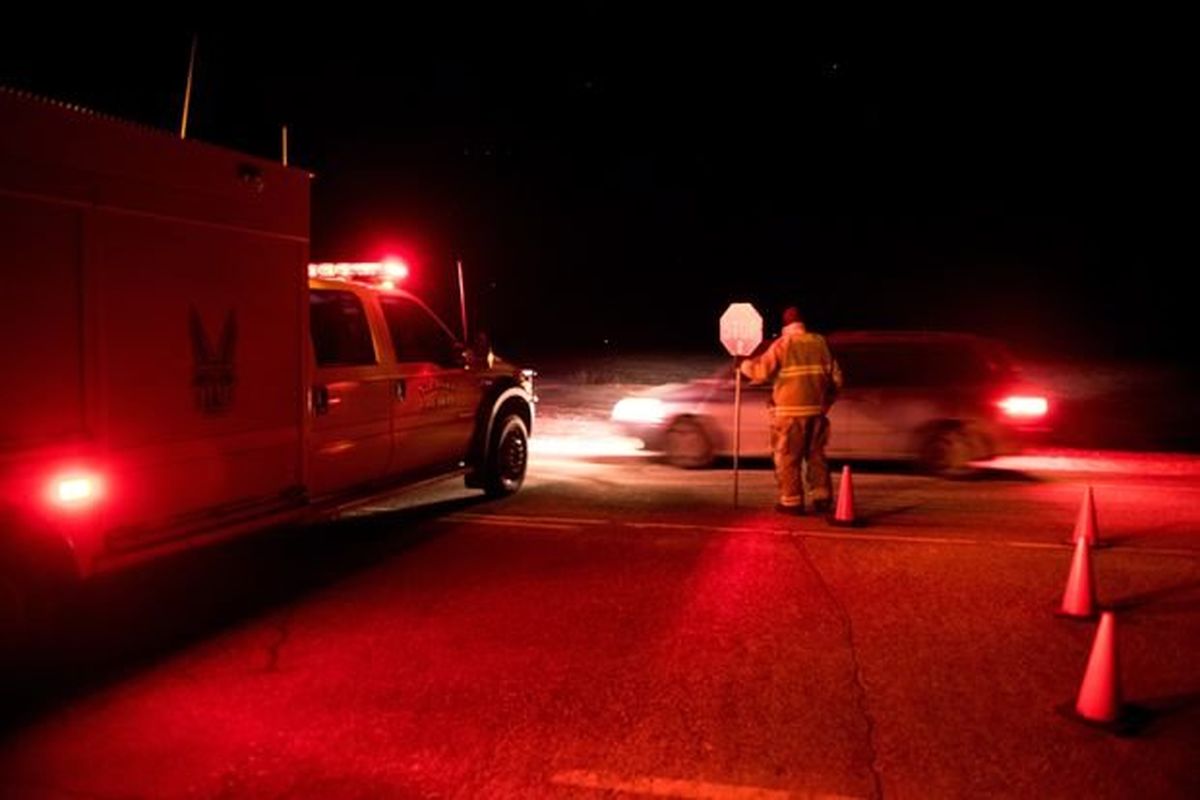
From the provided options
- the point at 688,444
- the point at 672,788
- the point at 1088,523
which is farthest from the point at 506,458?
the point at 672,788

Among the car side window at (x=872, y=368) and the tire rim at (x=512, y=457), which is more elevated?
the car side window at (x=872, y=368)

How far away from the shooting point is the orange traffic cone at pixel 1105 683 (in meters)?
4.85

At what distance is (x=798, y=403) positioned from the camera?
9602mm

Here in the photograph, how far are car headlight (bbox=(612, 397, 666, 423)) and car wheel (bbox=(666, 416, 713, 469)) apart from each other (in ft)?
0.73

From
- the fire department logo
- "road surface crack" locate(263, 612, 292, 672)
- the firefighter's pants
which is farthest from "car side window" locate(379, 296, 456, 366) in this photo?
the firefighter's pants

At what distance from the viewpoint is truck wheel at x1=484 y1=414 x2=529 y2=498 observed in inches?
408

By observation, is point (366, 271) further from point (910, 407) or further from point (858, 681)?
point (910, 407)

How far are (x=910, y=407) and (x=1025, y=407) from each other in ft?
4.00

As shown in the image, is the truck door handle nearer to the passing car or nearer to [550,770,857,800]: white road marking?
[550,770,857,800]: white road marking

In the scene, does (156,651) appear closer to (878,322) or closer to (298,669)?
(298,669)

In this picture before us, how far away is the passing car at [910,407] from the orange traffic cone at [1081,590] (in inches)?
220

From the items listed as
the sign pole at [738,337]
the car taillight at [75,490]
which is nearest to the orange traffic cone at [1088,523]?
the sign pole at [738,337]

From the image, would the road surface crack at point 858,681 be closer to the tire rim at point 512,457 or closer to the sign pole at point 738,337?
the sign pole at point 738,337

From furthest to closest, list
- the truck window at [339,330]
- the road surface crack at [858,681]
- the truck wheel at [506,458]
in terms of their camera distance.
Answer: the truck wheel at [506,458] < the truck window at [339,330] < the road surface crack at [858,681]
